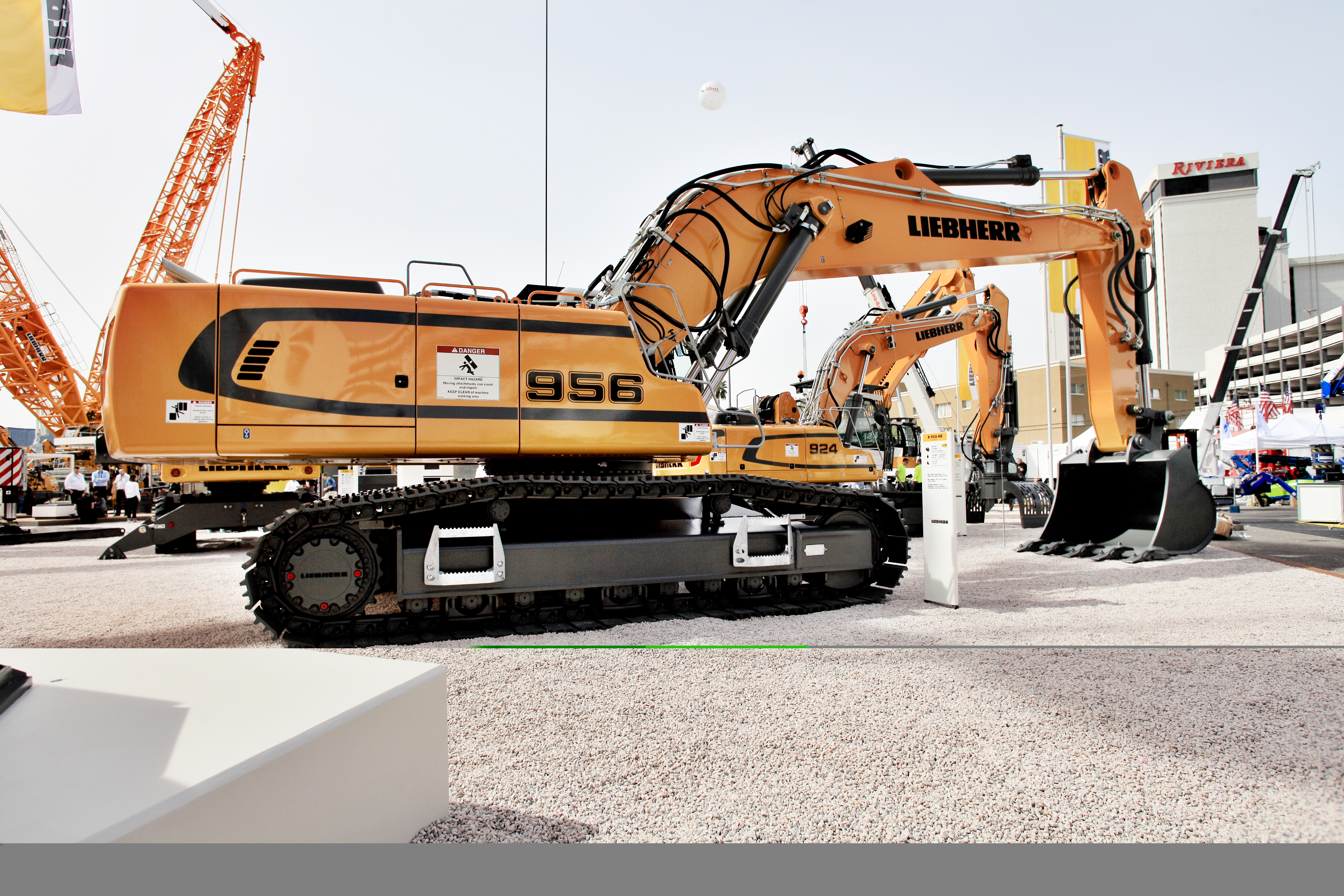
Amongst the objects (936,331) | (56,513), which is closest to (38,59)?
(936,331)

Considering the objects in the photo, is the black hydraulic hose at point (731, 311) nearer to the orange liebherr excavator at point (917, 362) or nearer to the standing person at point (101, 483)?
the orange liebherr excavator at point (917, 362)

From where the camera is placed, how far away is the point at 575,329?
488 cm

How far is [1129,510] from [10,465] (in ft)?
66.7

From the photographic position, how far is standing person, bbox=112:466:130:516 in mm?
20047

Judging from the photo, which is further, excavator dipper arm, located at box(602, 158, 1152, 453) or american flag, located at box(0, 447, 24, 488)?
american flag, located at box(0, 447, 24, 488)

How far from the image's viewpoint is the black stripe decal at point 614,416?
15.7ft

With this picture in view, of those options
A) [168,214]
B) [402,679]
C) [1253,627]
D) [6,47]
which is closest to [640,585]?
[402,679]

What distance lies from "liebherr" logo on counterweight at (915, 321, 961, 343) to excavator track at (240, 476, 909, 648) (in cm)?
713

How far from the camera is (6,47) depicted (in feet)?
9.91

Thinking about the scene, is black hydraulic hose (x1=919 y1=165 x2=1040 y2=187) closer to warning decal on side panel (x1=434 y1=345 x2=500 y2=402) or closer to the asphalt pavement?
warning decal on side panel (x1=434 y1=345 x2=500 y2=402)

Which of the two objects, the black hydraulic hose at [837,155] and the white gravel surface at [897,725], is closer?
the white gravel surface at [897,725]

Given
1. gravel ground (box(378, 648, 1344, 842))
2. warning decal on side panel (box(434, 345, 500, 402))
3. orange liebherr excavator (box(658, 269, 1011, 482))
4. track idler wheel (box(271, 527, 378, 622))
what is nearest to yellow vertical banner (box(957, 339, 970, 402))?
orange liebherr excavator (box(658, 269, 1011, 482))

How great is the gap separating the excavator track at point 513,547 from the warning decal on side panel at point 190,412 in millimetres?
743

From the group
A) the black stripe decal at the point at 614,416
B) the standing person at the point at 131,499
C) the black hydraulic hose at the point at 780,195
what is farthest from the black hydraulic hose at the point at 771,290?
the standing person at the point at 131,499
